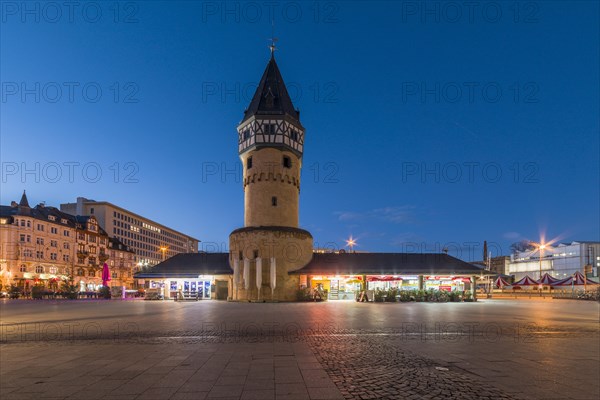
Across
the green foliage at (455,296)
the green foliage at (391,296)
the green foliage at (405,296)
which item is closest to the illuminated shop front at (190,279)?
the green foliage at (391,296)

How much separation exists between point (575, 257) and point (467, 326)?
113718 millimetres

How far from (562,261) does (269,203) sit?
346 feet

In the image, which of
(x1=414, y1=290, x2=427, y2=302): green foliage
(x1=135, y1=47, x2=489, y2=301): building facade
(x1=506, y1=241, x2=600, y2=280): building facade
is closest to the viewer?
(x1=414, y1=290, x2=427, y2=302): green foliage

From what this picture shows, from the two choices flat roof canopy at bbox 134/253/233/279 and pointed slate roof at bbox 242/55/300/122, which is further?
pointed slate roof at bbox 242/55/300/122

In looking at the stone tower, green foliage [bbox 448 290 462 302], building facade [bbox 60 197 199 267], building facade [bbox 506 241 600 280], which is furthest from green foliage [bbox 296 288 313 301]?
building facade [bbox 506 241 600 280]

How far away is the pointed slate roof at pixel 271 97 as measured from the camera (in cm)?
4466

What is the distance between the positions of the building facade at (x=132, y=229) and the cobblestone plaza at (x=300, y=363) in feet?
244

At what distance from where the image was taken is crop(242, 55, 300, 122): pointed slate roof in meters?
44.7

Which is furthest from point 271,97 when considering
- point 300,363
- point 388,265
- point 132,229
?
point 132,229

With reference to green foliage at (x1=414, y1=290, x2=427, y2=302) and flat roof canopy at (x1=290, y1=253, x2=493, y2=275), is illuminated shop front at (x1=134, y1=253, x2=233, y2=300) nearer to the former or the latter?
flat roof canopy at (x1=290, y1=253, x2=493, y2=275)

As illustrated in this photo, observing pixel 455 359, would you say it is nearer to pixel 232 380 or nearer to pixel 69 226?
pixel 232 380

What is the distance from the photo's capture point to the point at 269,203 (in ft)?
143

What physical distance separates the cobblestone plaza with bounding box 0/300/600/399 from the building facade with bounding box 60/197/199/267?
74.3 metres

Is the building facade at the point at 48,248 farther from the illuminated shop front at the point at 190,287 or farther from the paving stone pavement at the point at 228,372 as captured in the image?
the paving stone pavement at the point at 228,372
